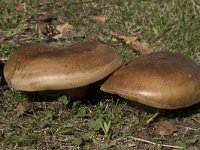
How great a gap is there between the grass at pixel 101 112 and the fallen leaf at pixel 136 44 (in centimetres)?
6

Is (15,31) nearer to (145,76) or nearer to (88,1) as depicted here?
(88,1)

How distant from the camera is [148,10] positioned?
510cm

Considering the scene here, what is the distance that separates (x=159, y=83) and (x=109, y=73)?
1.08ft

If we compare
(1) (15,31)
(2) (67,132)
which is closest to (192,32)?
(1) (15,31)

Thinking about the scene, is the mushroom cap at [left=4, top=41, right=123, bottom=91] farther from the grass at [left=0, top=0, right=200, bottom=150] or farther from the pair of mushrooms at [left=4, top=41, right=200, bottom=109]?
the grass at [left=0, top=0, right=200, bottom=150]

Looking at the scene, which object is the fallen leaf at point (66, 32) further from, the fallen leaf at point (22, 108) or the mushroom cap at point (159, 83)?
the mushroom cap at point (159, 83)

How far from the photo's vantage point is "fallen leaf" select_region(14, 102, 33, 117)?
3.54m

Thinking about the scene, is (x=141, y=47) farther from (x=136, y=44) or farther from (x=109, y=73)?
(x=109, y=73)

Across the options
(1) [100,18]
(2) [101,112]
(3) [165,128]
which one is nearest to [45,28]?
(1) [100,18]

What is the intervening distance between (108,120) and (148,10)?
1933 mm

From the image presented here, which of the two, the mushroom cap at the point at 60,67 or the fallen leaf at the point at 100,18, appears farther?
the fallen leaf at the point at 100,18

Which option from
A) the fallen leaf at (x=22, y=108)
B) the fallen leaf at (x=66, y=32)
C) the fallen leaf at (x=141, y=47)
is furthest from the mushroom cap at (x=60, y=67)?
the fallen leaf at (x=66, y=32)

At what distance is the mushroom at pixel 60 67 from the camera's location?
321 cm

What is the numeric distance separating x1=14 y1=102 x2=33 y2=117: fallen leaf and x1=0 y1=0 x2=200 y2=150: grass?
0.09 ft
